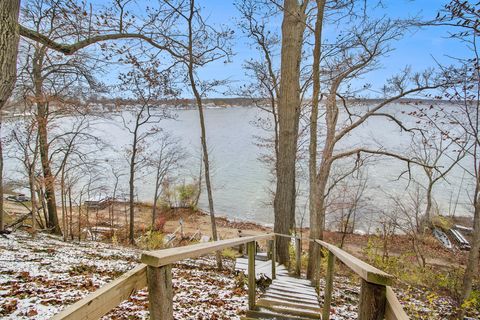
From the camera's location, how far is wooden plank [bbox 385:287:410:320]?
1.22 metres

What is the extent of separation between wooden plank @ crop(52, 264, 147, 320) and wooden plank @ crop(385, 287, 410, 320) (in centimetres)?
124

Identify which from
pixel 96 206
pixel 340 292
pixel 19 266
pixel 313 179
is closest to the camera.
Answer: pixel 19 266

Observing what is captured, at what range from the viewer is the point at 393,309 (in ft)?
4.28

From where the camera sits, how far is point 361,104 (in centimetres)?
1107

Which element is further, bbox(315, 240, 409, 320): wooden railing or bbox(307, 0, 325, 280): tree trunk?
bbox(307, 0, 325, 280): tree trunk

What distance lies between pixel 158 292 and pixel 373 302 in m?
1.16

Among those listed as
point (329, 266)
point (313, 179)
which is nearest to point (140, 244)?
point (313, 179)

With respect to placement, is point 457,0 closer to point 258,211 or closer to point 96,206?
point 258,211

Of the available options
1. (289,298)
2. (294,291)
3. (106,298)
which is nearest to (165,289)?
(106,298)

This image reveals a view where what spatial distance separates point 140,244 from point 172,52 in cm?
1351

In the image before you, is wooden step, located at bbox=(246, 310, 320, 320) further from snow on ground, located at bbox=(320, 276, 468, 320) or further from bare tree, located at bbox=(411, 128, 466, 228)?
bare tree, located at bbox=(411, 128, 466, 228)

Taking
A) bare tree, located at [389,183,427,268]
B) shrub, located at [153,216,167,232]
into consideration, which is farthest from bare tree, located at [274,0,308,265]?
shrub, located at [153,216,167,232]

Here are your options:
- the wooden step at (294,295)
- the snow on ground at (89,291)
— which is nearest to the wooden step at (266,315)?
the snow on ground at (89,291)

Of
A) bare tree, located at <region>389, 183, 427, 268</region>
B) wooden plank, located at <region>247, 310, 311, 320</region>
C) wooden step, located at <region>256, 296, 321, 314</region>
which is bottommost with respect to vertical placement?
bare tree, located at <region>389, 183, 427, 268</region>
